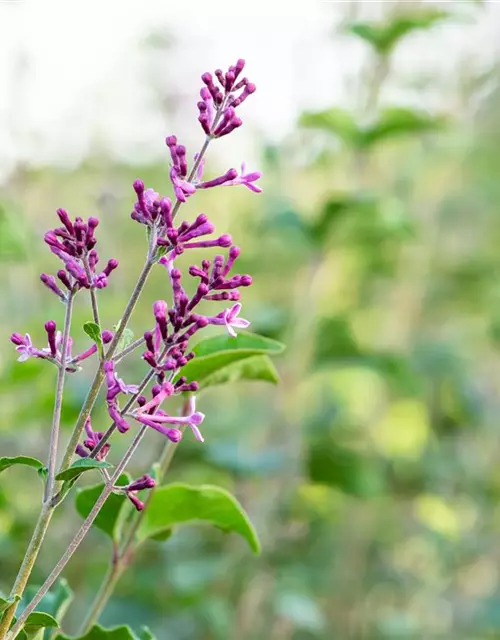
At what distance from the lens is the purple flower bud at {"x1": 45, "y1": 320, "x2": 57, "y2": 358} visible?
19.3 inches

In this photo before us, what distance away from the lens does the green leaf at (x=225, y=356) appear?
25.3 inches

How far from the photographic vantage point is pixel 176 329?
49 centimetres

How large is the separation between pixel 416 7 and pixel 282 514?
121 centimetres

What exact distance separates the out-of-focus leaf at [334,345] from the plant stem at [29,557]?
1246mm

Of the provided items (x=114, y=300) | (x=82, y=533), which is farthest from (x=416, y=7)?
(x=82, y=533)

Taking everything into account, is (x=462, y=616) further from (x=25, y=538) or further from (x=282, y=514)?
(x=25, y=538)

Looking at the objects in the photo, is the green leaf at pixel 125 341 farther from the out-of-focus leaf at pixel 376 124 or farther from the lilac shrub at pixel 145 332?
the out-of-focus leaf at pixel 376 124

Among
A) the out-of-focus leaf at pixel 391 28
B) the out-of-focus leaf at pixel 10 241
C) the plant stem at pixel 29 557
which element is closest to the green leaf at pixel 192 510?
the plant stem at pixel 29 557

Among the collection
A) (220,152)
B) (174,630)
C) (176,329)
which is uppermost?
(220,152)

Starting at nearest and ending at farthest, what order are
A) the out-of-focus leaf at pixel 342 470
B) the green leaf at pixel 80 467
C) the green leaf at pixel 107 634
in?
the green leaf at pixel 80 467 → the green leaf at pixel 107 634 → the out-of-focus leaf at pixel 342 470

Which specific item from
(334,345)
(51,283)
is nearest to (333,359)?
(334,345)

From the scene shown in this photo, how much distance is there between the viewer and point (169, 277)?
50 centimetres

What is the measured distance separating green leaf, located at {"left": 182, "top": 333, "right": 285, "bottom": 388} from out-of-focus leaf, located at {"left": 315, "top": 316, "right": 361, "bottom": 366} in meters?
0.99

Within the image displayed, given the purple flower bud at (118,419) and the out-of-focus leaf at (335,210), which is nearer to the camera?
the purple flower bud at (118,419)
